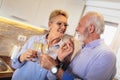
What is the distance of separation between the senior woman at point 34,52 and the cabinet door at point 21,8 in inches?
18.0

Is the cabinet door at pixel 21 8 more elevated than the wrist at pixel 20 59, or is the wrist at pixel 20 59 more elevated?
the cabinet door at pixel 21 8

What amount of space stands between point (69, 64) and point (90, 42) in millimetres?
218

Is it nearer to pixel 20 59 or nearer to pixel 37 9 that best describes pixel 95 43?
pixel 20 59

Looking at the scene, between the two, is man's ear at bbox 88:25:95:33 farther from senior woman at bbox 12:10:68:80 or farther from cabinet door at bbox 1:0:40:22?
cabinet door at bbox 1:0:40:22

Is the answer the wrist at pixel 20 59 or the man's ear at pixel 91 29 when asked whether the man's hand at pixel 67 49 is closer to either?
the man's ear at pixel 91 29

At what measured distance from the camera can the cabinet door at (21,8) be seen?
1.85 metres

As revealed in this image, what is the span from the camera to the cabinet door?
6.07ft

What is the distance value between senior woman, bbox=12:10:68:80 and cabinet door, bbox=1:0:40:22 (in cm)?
46

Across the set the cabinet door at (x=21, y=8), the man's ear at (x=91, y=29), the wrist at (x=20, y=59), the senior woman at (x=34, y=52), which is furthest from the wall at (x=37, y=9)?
the man's ear at (x=91, y=29)

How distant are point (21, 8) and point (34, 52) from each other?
798 millimetres

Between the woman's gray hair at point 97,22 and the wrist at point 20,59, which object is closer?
the woman's gray hair at point 97,22

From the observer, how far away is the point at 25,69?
1466 mm

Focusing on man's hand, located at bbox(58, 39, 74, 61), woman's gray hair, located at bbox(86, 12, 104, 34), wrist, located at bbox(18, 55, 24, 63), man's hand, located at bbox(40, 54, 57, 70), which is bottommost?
wrist, located at bbox(18, 55, 24, 63)

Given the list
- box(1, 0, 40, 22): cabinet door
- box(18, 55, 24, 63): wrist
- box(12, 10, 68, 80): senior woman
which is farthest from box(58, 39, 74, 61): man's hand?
box(1, 0, 40, 22): cabinet door
